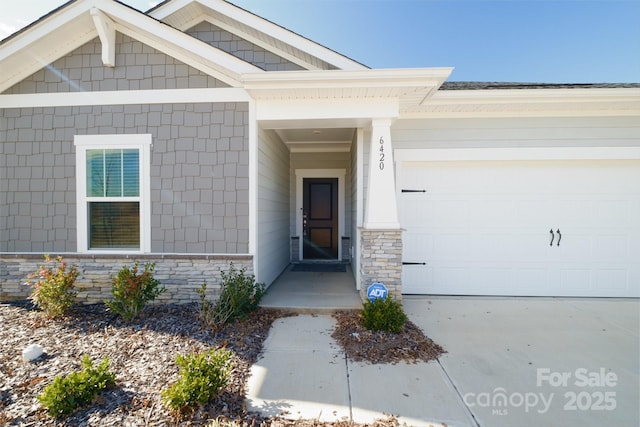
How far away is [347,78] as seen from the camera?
153 inches

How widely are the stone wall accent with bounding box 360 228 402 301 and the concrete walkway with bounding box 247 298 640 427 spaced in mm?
575

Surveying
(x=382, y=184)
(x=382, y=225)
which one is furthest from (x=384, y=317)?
(x=382, y=184)

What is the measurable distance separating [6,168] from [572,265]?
9177 mm

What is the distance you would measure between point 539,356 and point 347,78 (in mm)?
3863

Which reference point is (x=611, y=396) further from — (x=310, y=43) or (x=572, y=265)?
(x=310, y=43)

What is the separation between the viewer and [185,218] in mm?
4465

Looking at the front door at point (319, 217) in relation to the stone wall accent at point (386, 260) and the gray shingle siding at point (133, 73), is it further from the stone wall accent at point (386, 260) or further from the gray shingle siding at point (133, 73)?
the gray shingle siding at point (133, 73)

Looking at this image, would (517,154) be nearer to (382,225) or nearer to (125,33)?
(382,225)

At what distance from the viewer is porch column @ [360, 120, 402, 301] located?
13.8ft

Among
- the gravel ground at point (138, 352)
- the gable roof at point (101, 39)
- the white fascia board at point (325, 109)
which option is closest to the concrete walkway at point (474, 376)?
the gravel ground at point (138, 352)

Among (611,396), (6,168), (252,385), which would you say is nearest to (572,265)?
(611,396)

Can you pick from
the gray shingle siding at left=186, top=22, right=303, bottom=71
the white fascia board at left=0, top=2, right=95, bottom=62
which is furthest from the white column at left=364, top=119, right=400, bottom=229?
the white fascia board at left=0, top=2, right=95, bottom=62

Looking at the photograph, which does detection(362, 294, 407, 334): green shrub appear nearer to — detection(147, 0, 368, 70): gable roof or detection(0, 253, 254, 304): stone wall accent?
detection(0, 253, 254, 304): stone wall accent

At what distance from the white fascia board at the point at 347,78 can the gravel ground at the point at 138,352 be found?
3106 millimetres
